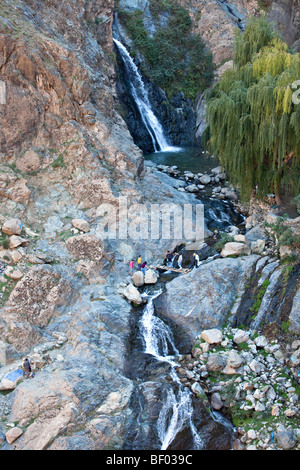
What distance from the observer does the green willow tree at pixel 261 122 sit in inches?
571

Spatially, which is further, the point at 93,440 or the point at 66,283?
the point at 66,283

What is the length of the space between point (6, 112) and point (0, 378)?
10.3 metres

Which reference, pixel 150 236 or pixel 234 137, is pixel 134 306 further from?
pixel 234 137

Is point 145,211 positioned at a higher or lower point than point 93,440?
higher

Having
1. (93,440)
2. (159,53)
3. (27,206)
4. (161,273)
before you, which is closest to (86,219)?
(27,206)

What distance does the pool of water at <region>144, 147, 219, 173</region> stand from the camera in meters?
26.5

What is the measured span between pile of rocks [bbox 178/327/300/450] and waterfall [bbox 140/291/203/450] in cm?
Result: 39

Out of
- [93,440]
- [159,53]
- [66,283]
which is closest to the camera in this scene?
[93,440]

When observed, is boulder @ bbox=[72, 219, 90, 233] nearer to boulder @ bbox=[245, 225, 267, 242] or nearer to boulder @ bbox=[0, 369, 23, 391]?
boulder @ bbox=[0, 369, 23, 391]

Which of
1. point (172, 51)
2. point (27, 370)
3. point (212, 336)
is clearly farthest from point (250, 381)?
point (172, 51)

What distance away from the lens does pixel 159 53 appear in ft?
110

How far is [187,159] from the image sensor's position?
28250mm

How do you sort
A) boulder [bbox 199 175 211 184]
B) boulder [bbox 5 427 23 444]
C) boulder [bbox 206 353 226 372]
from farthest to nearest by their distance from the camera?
boulder [bbox 199 175 211 184]
boulder [bbox 206 353 226 372]
boulder [bbox 5 427 23 444]

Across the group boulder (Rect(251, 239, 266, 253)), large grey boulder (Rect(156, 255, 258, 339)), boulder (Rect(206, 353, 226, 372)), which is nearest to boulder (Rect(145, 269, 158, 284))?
large grey boulder (Rect(156, 255, 258, 339))
